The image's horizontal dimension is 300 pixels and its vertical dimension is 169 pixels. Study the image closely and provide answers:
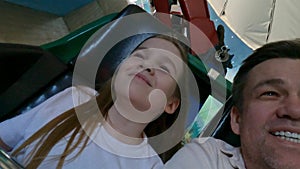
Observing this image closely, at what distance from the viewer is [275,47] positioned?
732mm

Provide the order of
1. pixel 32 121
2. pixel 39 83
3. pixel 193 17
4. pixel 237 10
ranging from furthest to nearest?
pixel 237 10 < pixel 193 17 < pixel 39 83 < pixel 32 121

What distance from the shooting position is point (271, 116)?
616 mm

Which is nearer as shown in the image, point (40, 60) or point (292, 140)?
point (292, 140)

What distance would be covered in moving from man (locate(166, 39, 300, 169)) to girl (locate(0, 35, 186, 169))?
0.33ft

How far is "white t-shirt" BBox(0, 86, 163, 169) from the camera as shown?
25.3 inches

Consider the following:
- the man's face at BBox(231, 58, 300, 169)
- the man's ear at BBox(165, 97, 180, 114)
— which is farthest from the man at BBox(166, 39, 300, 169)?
the man's ear at BBox(165, 97, 180, 114)

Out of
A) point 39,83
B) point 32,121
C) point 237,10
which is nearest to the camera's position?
point 32,121

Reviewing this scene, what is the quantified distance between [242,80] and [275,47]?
95 millimetres

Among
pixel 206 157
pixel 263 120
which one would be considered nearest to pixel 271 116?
pixel 263 120

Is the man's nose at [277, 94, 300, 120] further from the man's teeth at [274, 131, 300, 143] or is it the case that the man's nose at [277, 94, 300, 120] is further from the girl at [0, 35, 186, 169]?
the girl at [0, 35, 186, 169]

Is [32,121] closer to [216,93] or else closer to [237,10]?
[216,93]

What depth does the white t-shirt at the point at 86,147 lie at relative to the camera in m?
0.64

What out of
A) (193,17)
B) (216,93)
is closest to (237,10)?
(193,17)

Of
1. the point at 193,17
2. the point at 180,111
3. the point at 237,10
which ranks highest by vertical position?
the point at 180,111
